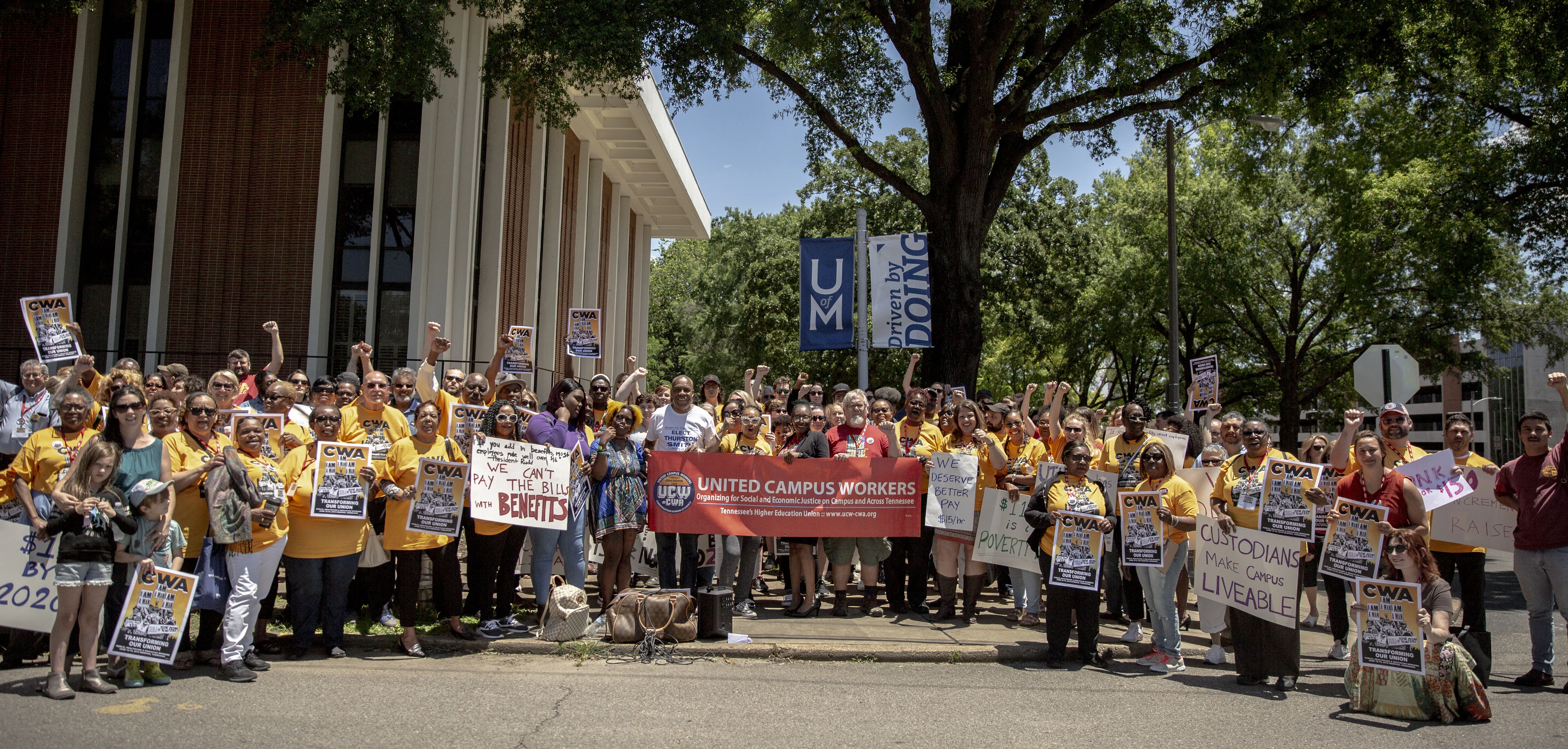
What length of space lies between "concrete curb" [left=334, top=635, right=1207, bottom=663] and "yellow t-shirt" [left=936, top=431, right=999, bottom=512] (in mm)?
1741

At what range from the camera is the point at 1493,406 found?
86500 millimetres

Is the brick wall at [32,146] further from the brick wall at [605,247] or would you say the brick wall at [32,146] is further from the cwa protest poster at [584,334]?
the brick wall at [605,247]

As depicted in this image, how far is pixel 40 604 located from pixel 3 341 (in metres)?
13.7

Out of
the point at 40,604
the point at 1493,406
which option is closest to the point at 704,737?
the point at 40,604

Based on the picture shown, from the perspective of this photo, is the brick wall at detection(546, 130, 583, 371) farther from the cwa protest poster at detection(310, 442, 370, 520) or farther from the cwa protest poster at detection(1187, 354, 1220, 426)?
the cwa protest poster at detection(310, 442, 370, 520)

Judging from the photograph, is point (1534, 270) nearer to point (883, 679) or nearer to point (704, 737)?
point (883, 679)

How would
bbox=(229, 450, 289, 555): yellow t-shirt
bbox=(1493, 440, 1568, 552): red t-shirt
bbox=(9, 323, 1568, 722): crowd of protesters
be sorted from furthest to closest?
bbox=(1493, 440, 1568, 552): red t-shirt < bbox=(229, 450, 289, 555): yellow t-shirt < bbox=(9, 323, 1568, 722): crowd of protesters

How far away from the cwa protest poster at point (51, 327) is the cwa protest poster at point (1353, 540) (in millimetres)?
10973

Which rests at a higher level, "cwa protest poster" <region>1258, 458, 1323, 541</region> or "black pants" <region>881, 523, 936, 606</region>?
"cwa protest poster" <region>1258, 458, 1323, 541</region>

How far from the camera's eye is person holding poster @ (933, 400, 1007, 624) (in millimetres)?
9633

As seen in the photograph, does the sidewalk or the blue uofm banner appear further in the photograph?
the blue uofm banner

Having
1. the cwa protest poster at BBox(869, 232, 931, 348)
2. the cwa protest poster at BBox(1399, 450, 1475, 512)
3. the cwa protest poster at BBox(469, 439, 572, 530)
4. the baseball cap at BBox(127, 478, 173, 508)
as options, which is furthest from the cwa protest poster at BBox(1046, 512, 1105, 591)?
the baseball cap at BBox(127, 478, 173, 508)

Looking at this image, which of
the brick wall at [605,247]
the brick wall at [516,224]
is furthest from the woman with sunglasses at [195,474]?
the brick wall at [605,247]

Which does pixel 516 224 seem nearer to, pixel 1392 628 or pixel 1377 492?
pixel 1377 492
